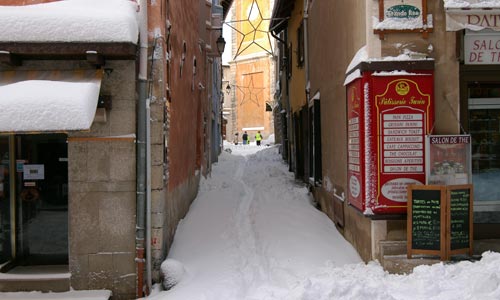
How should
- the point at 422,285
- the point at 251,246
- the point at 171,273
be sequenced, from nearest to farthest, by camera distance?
the point at 422,285, the point at 171,273, the point at 251,246

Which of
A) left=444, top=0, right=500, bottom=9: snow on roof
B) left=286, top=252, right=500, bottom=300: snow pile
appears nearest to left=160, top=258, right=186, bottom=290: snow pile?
left=286, top=252, right=500, bottom=300: snow pile

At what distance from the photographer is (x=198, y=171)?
12.5 metres

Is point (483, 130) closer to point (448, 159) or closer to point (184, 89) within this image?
point (448, 159)

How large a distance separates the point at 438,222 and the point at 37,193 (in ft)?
18.7

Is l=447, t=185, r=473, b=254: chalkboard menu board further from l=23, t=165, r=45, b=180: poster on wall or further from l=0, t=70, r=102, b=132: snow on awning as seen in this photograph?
l=23, t=165, r=45, b=180: poster on wall

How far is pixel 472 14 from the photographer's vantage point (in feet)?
20.2

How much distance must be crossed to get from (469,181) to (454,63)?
162cm

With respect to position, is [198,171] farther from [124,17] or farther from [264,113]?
[264,113]

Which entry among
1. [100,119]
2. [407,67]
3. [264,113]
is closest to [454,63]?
[407,67]

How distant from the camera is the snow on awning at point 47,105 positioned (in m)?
5.40

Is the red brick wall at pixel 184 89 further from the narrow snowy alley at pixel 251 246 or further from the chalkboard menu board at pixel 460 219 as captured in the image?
the chalkboard menu board at pixel 460 219

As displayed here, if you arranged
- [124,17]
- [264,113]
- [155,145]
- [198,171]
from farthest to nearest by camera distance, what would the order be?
[264,113] < [198,171] < [155,145] < [124,17]

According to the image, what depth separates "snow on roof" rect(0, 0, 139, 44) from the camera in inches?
230

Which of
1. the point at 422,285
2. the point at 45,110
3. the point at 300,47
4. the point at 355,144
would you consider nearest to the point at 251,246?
the point at 355,144
